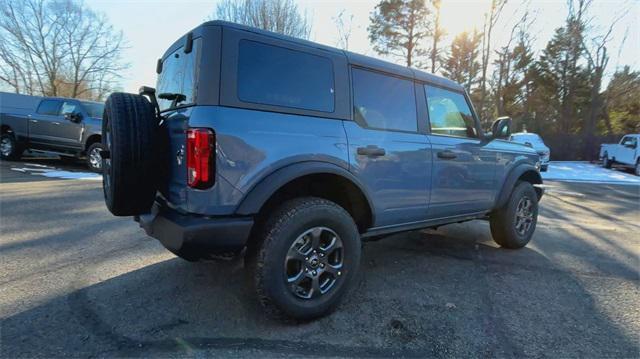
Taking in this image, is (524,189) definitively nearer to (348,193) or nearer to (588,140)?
(348,193)

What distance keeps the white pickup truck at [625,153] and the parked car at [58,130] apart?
857 inches

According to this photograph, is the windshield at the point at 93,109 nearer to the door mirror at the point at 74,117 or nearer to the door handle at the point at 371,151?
the door mirror at the point at 74,117

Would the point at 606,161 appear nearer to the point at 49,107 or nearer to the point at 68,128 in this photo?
the point at 68,128

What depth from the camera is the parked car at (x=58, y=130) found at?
9188 millimetres

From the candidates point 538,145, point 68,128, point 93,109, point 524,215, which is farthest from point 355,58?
point 538,145

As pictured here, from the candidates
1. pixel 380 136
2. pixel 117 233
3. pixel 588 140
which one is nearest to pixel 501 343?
pixel 380 136

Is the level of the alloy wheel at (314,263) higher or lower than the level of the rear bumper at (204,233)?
lower

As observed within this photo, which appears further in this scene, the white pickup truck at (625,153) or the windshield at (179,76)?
the white pickup truck at (625,153)

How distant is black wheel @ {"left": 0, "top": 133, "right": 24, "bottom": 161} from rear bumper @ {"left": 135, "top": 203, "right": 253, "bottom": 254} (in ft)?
36.4

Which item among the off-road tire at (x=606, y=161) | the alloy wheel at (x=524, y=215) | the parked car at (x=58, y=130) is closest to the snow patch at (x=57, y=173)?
the parked car at (x=58, y=130)

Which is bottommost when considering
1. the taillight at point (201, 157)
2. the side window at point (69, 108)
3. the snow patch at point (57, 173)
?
the snow patch at point (57, 173)

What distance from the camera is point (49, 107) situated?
978 centimetres

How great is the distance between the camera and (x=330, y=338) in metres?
2.33

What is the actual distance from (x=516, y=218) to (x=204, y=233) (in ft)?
12.4
